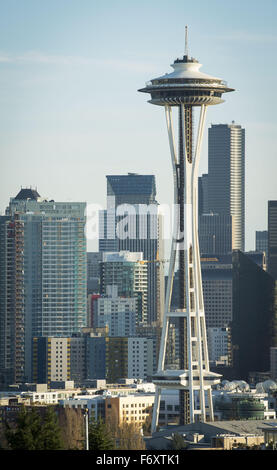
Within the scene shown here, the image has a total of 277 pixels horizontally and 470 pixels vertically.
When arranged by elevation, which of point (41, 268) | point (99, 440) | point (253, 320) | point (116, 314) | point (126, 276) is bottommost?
point (99, 440)

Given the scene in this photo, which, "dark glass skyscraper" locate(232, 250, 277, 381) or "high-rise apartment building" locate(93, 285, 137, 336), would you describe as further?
"high-rise apartment building" locate(93, 285, 137, 336)

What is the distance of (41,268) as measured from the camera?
602 ft

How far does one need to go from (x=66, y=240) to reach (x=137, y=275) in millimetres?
15462

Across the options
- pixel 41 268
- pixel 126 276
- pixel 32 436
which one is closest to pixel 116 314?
pixel 41 268

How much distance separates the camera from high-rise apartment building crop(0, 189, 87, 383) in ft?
585

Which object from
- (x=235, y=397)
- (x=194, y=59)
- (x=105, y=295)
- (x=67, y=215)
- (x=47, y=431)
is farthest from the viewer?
(x=105, y=295)

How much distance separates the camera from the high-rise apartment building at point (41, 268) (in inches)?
7018

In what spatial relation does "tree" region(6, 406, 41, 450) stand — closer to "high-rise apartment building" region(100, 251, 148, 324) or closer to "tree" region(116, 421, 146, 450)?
"tree" region(116, 421, 146, 450)

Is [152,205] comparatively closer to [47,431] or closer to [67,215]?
[67,215]

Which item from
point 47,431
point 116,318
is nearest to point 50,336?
point 116,318

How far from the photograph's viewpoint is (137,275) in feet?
645

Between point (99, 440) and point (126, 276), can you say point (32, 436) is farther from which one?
point (126, 276)

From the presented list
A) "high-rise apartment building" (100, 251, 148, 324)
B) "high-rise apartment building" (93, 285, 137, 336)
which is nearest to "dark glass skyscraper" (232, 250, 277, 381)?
"high-rise apartment building" (100, 251, 148, 324)

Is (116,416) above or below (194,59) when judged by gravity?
below
